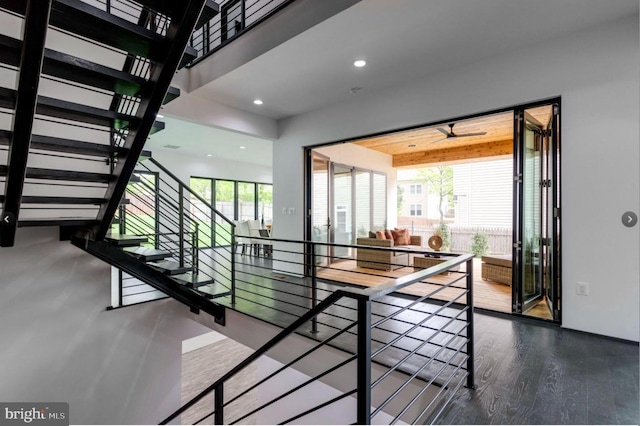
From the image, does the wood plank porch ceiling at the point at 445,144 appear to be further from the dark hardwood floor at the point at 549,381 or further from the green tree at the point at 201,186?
the green tree at the point at 201,186

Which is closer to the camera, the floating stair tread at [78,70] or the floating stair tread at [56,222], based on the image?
the floating stair tread at [78,70]

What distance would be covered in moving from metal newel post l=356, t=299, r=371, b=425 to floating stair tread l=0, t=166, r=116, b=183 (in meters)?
2.32

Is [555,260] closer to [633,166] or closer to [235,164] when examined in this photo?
[633,166]

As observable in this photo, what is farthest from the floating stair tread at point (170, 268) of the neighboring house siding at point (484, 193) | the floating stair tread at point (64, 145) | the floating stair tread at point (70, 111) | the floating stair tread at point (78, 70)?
the neighboring house siding at point (484, 193)

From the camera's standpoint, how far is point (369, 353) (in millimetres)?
1186

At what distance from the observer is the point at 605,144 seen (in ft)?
9.18

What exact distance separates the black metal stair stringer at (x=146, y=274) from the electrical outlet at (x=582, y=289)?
3779mm

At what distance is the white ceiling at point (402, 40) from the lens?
2.55 metres

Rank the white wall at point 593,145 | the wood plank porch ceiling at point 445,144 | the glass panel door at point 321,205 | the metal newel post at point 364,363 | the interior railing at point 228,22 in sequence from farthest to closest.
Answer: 1. the glass panel door at point 321,205
2. the wood plank porch ceiling at point 445,144
3. the interior railing at point 228,22
4. the white wall at point 593,145
5. the metal newel post at point 364,363

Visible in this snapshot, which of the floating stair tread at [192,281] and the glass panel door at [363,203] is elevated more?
the glass panel door at [363,203]

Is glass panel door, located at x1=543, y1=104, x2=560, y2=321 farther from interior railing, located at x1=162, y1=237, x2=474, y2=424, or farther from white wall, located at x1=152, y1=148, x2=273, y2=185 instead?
white wall, located at x1=152, y1=148, x2=273, y2=185

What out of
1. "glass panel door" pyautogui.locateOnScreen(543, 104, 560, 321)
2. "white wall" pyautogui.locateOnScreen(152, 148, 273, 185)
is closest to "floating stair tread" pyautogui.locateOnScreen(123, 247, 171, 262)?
"glass panel door" pyautogui.locateOnScreen(543, 104, 560, 321)

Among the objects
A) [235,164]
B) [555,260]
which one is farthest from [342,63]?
[235,164]

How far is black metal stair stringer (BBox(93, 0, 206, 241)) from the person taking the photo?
1595 mm
